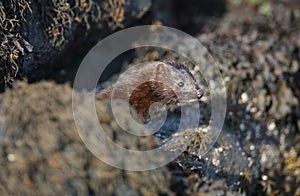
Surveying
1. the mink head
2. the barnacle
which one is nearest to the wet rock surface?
the barnacle

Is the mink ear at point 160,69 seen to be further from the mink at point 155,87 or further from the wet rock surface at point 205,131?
the wet rock surface at point 205,131

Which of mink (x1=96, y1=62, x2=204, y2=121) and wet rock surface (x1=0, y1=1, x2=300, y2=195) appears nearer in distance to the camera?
wet rock surface (x1=0, y1=1, x2=300, y2=195)

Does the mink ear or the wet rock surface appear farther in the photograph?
the mink ear

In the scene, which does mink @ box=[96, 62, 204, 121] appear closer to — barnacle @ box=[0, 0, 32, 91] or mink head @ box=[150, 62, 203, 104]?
mink head @ box=[150, 62, 203, 104]

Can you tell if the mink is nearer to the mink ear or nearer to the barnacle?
the mink ear

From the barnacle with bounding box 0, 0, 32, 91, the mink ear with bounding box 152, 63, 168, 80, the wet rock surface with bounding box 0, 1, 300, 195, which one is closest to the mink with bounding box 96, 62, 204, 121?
the mink ear with bounding box 152, 63, 168, 80

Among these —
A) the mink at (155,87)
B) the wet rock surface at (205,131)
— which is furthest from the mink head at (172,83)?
the wet rock surface at (205,131)

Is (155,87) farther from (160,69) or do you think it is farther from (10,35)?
(10,35)

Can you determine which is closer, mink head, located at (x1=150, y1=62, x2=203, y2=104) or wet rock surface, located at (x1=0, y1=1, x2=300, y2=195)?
wet rock surface, located at (x1=0, y1=1, x2=300, y2=195)

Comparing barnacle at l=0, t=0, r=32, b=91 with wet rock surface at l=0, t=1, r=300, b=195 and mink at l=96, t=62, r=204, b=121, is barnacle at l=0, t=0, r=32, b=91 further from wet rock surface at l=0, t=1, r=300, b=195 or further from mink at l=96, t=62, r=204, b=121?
mink at l=96, t=62, r=204, b=121
